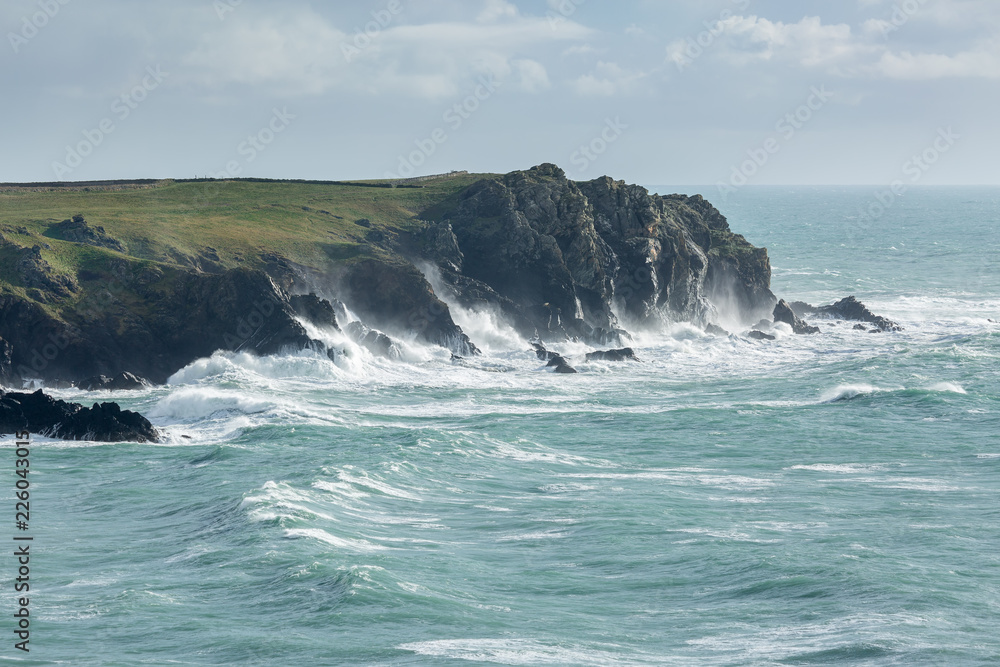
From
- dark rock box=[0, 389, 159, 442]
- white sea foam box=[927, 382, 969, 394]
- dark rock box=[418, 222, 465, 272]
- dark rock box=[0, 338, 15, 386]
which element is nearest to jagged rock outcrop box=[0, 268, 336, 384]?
dark rock box=[0, 338, 15, 386]

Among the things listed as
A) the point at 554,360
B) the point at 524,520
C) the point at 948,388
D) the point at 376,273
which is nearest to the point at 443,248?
the point at 376,273

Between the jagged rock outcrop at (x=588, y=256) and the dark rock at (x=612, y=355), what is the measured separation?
620 cm

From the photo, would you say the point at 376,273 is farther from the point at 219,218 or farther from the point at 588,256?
the point at 219,218

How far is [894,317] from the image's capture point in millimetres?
92875

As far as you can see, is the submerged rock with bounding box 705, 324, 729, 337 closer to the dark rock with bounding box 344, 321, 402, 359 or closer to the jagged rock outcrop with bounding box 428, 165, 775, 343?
the jagged rock outcrop with bounding box 428, 165, 775, 343

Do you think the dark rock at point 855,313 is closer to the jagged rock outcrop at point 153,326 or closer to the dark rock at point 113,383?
the jagged rock outcrop at point 153,326

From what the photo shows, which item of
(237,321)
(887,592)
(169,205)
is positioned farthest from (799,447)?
(169,205)

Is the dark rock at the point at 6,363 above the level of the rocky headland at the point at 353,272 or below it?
below

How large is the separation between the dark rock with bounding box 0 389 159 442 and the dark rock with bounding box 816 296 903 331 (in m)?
59.9

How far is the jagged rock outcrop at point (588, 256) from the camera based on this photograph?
79.9m

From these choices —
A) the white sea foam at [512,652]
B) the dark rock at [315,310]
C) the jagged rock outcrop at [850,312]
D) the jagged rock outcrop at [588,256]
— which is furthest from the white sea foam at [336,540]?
the jagged rock outcrop at [850,312]

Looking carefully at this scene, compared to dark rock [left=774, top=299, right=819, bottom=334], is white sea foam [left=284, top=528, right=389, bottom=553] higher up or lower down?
lower down

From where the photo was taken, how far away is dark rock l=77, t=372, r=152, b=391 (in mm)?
57031

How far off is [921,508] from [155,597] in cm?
2508
